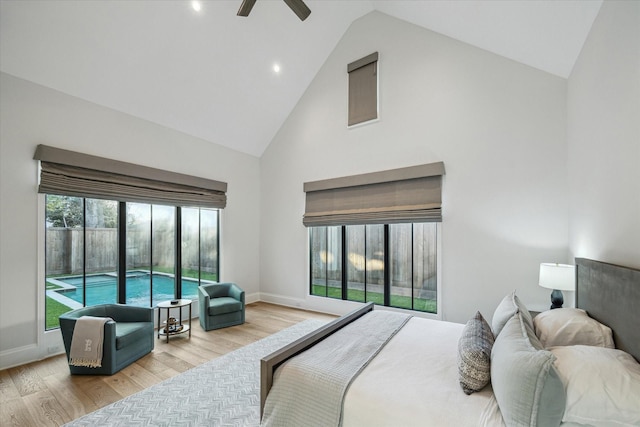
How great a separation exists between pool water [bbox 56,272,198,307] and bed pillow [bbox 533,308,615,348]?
464 cm

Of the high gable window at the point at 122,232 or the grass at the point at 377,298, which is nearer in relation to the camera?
the high gable window at the point at 122,232

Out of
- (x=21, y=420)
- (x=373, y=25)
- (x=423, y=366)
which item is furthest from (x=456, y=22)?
(x=21, y=420)

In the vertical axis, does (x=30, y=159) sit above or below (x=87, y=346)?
above

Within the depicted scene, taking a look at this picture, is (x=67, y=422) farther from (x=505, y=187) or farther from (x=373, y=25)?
(x=373, y=25)

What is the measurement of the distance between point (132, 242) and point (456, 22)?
16.9 feet

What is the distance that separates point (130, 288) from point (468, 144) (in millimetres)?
5020

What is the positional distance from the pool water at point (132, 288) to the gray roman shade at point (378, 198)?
2.37m

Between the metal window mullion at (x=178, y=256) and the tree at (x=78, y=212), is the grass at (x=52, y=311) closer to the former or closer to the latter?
the tree at (x=78, y=212)

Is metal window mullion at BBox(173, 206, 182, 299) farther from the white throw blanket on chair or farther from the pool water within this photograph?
the white throw blanket on chair

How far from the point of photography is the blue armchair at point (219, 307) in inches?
158

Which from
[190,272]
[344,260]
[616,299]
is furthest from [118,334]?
[616,299]

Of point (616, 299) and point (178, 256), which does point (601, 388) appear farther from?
point (178, 256)

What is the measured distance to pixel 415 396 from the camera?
1.45 metres

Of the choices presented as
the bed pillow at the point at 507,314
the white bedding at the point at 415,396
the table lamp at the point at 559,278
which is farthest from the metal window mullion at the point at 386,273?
the white bedding at the point at 415,396
